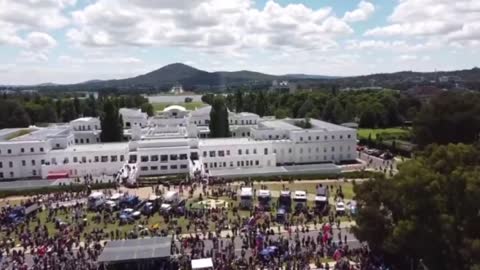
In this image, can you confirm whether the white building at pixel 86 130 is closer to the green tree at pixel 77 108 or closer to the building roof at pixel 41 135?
the building roof at pixel 41 135

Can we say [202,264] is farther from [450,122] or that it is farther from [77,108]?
[77,108]

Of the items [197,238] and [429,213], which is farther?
[197,238]

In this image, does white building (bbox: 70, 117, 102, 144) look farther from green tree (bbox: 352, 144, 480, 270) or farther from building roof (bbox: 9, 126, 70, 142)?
green tree (bbox: 352, 144, 480, 270)

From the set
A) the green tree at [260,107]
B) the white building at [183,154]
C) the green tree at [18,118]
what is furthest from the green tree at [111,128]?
the green tree at [260,107]

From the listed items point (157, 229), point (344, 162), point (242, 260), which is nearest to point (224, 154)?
point (344, 162)

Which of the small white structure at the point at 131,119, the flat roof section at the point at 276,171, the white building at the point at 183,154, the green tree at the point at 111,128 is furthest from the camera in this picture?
the small white structure at the point at 131,119

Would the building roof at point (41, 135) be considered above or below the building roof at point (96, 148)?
above

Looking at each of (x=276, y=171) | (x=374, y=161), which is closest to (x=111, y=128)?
(x=276, y=171)
